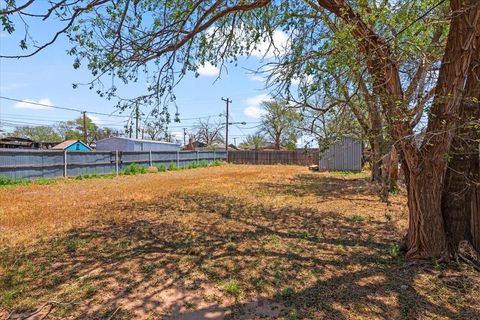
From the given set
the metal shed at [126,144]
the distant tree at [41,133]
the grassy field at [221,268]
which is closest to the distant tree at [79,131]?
the distant tree at [41,133]

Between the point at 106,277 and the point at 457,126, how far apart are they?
3341 mm

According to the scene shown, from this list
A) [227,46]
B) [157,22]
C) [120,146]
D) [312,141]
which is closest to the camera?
[157,22]

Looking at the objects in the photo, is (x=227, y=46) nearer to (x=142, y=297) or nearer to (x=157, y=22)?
(x=157, y=22)

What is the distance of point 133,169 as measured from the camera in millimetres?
15812

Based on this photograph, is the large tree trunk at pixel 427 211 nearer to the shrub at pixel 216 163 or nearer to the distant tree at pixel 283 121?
the distant tree at pixel 283 121

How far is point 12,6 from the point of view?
252 centimetres

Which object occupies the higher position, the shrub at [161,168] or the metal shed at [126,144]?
the metal shed at [126,144]

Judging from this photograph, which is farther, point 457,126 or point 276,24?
point 276,24

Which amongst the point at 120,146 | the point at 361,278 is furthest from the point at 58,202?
the point at 120,146

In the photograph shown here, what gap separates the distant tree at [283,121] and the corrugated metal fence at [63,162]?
22.4ft

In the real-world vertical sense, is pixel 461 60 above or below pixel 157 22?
below

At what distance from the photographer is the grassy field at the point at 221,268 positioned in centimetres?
252

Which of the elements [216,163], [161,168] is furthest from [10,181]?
[216,163]

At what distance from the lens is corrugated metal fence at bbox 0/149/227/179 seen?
36.7ft
